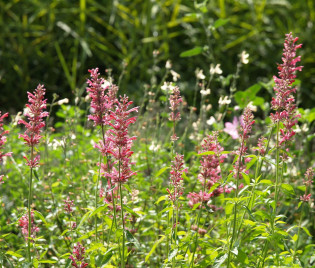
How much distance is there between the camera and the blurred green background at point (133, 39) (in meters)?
Answer: 6.30

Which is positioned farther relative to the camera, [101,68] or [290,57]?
[101,68]

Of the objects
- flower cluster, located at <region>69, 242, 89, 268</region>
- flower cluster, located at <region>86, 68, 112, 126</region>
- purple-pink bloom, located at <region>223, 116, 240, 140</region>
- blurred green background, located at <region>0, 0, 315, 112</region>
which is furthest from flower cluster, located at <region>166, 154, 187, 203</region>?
blurred green background, located at <region>0, 0, 315, 112</region>

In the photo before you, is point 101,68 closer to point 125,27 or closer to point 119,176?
point 125,27

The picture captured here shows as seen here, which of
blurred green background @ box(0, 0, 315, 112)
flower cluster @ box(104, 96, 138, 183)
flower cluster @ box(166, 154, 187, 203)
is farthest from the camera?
blurred green background @ box(0, 0, 315, 112)

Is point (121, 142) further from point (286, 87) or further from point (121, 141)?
point (286, 87)

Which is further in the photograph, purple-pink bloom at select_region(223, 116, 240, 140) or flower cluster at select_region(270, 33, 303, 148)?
purple-pink bloom at select_region(223, 116, 240, 140)

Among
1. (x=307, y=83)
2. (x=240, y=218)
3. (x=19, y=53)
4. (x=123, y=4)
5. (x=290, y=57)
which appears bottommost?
(x=240, y=218)

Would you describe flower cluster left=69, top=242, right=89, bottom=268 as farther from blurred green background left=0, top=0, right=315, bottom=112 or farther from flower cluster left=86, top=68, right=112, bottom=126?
blurred green background left=0, top=0, right=315, bottom=112

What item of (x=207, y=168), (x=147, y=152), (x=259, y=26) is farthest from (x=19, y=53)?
(x=207, y=168)

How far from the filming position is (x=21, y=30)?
6.25 meters

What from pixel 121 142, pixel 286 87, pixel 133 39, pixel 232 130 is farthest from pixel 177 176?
pixel 133 39

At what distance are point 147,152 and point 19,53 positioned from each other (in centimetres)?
386

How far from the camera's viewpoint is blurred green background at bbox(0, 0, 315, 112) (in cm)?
630

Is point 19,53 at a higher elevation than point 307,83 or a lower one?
higher
